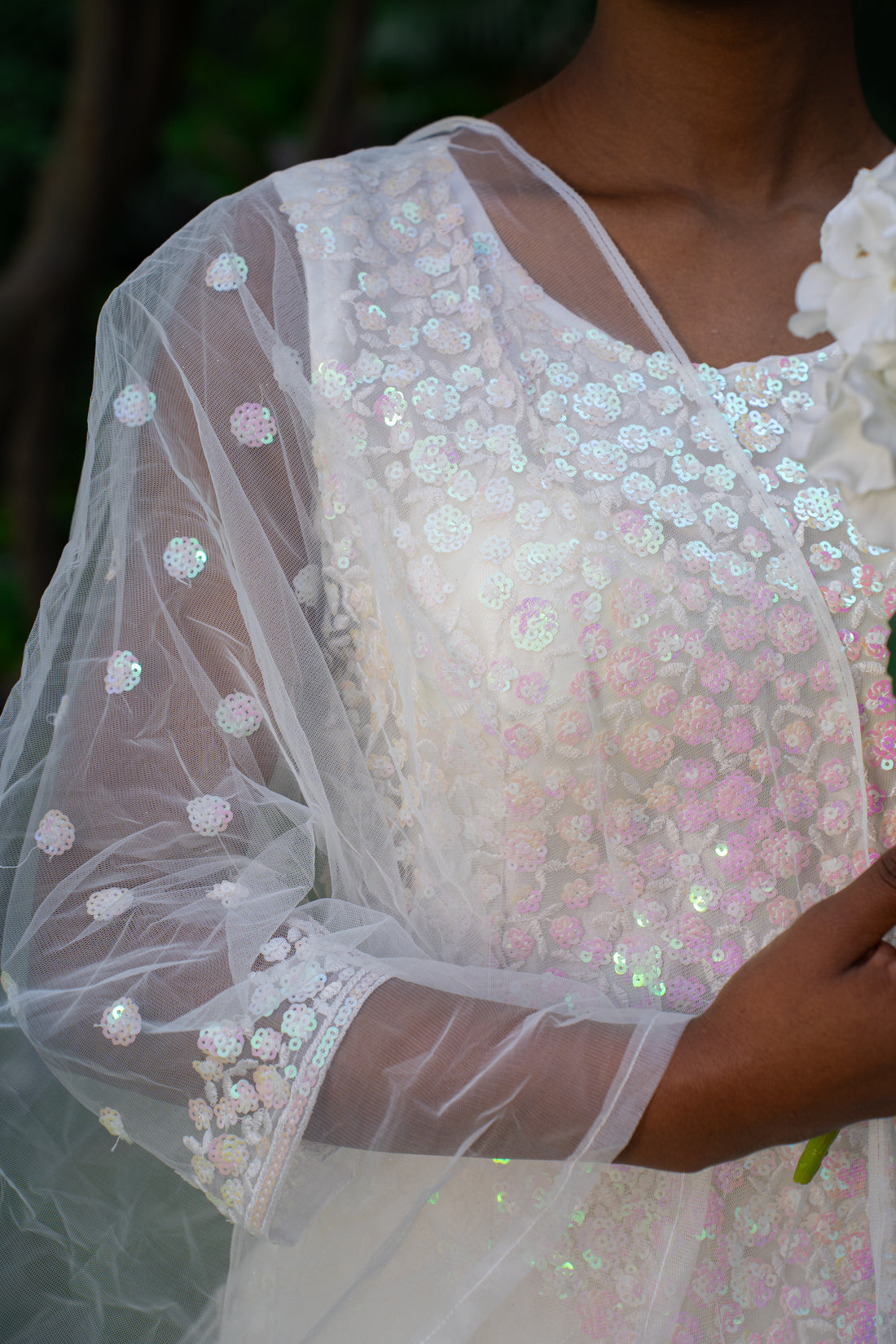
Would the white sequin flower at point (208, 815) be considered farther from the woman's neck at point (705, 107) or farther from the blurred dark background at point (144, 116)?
the blurred dark background at point (144, 116)

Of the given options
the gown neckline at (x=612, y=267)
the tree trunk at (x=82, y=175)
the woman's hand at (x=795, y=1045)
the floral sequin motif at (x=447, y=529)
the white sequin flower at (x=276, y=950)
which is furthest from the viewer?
the tree trunk at (x=82, y=175)

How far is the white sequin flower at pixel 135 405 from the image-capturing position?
1.11 metres

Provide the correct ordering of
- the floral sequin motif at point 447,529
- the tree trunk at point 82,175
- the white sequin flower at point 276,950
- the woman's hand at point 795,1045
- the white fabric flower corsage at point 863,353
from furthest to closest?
the tree trunk at point 82,175
the floral sequin motif at point 447,529
the white sequin flower at point 276,950
the woman's hand at point 795,1045
the white fabric flower corsage at point 863,353

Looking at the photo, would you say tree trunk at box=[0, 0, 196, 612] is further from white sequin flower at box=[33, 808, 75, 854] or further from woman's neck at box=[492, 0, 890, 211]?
white sequin flower at box=[33, 808, 75, 854]

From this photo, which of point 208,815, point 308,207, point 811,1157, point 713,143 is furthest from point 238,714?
point 713,143

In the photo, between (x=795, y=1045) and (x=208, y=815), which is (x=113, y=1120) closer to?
(x=208, y=815)

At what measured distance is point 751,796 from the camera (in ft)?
3.68

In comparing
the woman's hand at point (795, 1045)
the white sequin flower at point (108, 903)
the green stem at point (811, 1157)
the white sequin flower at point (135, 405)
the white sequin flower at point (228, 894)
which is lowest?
the green stem at point (811, 1157)

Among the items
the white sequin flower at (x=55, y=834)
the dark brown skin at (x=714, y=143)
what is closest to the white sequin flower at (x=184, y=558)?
the white sequin flower at (x=55, y=834)

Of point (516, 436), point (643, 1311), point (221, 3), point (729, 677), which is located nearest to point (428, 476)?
point (516, 436)

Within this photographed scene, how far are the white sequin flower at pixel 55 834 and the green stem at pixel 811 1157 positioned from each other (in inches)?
25.4

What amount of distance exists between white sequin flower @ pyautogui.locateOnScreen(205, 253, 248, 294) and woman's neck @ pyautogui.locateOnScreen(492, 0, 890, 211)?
0.42 metres

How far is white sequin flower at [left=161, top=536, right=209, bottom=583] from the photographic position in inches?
42.4

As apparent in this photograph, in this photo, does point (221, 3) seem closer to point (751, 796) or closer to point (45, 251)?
point (45, 251)
